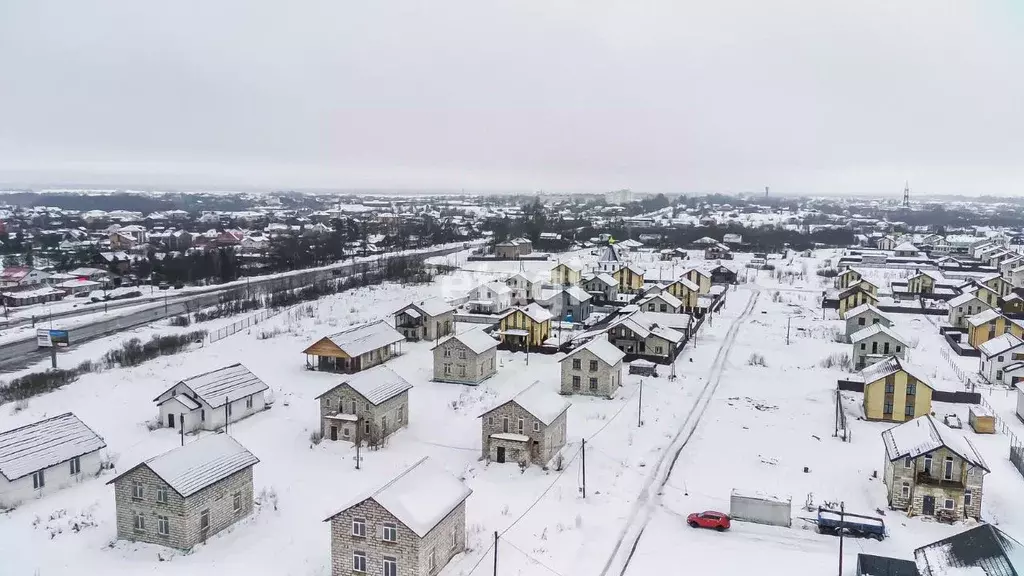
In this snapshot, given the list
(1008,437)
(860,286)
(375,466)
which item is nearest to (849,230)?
(860,286)

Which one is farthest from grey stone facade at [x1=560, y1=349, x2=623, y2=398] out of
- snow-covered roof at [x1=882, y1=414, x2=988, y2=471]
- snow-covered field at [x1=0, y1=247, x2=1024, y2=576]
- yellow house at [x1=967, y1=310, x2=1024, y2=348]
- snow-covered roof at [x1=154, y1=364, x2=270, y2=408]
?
yellow house at [x1=967, y1=310, x2=1024, y2=348]

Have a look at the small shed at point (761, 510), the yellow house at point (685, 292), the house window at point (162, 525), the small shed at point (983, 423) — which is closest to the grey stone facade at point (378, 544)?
the house window at point (162, 525)

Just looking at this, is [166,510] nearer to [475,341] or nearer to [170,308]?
[475,341]

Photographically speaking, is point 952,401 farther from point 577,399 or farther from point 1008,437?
point 577,399

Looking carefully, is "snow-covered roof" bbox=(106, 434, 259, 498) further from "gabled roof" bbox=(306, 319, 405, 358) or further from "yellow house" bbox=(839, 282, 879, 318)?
"yellow house" bbox=(839, 282, 879, 318)

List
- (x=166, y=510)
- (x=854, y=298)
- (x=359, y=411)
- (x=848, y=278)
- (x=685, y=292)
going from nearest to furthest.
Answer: (x=166, y=510)
(x=359, y=411)
(x=854, y=298)
(x=685, y=292)
(x=848, y=278)

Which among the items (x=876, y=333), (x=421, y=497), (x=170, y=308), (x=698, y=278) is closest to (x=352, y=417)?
(x=421, y=497)
